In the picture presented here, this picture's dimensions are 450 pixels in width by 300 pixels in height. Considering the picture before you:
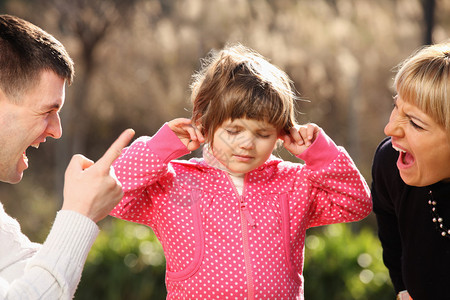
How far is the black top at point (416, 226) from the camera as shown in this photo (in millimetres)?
2543

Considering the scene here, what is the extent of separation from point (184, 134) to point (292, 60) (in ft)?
13.3

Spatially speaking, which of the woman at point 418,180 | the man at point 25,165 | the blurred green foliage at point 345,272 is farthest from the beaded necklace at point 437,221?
the blurred green foliage at point 345,272

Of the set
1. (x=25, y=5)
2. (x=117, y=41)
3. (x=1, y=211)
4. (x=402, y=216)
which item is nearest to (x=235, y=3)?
(x=117, y=41)

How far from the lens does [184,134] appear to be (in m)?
2.46

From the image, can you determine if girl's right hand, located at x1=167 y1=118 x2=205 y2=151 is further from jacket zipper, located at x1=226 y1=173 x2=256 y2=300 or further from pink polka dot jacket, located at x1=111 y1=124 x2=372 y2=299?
jacket zipper, located at x1=226 y1=173 x2=256 y2=300

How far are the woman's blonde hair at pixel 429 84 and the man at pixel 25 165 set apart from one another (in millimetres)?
1050

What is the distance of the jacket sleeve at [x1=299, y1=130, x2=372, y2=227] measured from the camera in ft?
7.93

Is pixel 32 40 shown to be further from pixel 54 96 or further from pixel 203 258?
pixel 203 258

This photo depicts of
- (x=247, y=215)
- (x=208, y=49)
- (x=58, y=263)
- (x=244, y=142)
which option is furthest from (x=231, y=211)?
(x=208, y=49)

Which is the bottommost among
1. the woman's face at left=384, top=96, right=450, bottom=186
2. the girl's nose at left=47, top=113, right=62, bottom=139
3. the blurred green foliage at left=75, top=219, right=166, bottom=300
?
the blurred green foliage at left=75, top=219, right=166, bottom=300

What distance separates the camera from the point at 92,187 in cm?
187

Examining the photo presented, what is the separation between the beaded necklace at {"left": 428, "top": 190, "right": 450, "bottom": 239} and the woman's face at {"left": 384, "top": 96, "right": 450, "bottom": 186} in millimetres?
140

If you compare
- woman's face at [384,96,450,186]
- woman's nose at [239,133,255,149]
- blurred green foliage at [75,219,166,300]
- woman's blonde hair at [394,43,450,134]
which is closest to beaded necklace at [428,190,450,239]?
woman's face at [384,96,450,186]

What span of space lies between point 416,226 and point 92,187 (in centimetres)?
140
